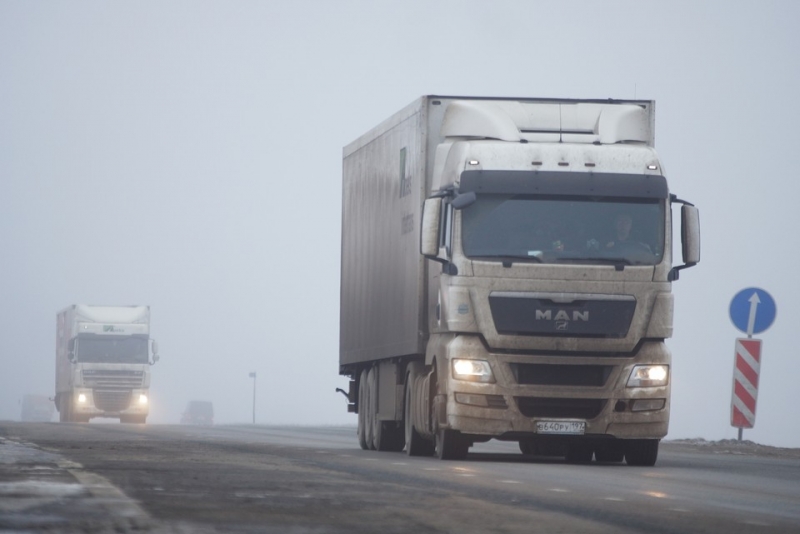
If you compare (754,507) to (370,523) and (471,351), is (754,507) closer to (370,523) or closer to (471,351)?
(370,523)

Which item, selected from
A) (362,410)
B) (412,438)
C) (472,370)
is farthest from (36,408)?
(472,370)

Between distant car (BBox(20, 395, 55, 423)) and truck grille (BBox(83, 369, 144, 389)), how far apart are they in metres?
52.0

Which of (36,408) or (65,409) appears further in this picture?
(36,408)

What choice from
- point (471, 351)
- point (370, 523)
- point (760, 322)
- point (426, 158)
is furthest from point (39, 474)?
point (760, 322)

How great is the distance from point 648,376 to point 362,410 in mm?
6550

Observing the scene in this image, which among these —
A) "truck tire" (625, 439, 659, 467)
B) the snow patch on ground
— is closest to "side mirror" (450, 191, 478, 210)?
"truck tire" (625, 439, 659, 467)

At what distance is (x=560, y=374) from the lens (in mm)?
18297

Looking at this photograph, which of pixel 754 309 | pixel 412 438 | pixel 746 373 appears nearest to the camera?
pixel 412 438

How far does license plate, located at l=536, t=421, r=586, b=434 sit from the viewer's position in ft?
59.6

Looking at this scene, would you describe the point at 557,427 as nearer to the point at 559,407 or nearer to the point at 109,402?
the point at 559,407

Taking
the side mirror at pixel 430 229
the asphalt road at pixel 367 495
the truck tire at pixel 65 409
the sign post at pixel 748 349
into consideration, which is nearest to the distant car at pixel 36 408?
the truck tire at pixel 65 409

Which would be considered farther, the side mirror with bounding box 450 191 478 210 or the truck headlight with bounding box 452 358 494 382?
the truck headlight with bounding box 452 358 494 382

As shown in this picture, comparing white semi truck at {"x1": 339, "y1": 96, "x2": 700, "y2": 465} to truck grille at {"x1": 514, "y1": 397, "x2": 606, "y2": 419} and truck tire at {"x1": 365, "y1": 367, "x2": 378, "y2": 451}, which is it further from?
truck tire at {"x1": 365, "y1": 367, "x2": 378, "y2": 451}

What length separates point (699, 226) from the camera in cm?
1833
